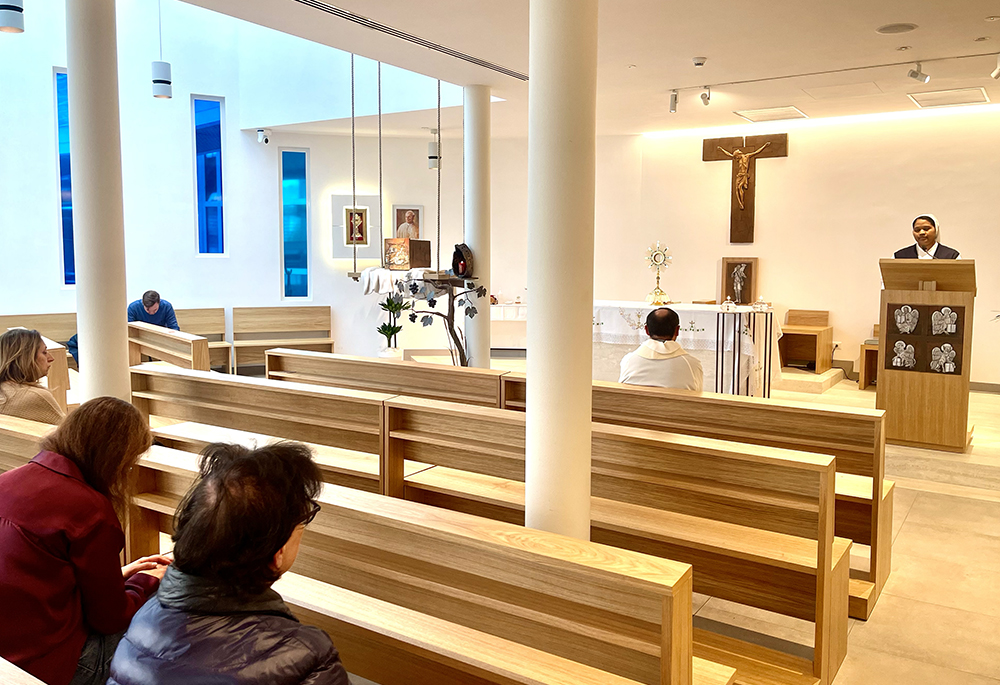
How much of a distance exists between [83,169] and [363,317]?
6525 millimetres

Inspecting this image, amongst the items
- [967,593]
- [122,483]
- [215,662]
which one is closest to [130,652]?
[215,662]

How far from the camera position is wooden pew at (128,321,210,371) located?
5949 mm

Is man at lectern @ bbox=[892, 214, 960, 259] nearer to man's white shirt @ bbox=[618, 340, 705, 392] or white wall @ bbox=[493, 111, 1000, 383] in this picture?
white wall @ bbox=[493, 111, 1000, 383]

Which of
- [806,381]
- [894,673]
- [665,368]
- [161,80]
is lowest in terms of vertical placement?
[894,673]

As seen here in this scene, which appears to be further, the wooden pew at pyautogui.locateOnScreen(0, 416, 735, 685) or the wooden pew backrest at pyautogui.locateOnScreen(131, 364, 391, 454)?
the wooden pew backrest at pyautogui.locateOnScreen(131, 364, 391, 454)

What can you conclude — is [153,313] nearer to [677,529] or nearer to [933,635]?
[677,529]

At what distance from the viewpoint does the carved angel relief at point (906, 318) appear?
221 inches

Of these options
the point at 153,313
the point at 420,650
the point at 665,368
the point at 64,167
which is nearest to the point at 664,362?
the point at 665,368

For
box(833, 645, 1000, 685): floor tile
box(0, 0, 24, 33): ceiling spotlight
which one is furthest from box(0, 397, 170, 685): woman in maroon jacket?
box(0, 0, 24, 33): ceiling spotlight

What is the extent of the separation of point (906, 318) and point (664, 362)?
266 cm

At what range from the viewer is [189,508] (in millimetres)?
1348

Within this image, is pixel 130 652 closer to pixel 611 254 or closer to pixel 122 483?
pixel 122 483

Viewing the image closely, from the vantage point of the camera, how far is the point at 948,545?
12.8ft

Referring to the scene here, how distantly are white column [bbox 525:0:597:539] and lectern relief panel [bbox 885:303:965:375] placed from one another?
4.15m
